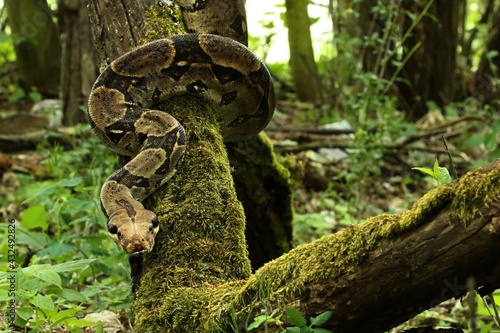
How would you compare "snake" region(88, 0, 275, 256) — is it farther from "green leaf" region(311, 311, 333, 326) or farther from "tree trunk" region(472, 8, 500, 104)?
"tree trunk" region(472, 8, 500, 104)

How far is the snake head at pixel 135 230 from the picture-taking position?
350 cm

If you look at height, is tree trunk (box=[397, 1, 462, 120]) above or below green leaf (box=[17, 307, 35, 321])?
above

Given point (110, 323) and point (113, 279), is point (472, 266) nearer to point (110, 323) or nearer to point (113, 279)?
point (110, 323)

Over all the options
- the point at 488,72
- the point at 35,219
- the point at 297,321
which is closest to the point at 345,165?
the point at 35,219

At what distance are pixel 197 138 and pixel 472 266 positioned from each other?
231 centimetres

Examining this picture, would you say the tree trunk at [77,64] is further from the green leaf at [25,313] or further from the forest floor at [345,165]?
the green leaf at [25,313]

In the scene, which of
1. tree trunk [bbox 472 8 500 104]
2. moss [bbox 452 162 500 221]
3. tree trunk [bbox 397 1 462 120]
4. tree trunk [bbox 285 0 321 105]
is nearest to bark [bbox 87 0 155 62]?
moss [bbox 452 162 500 221]

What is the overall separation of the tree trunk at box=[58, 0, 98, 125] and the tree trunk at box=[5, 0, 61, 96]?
11.5 feet

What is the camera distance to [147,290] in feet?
11.3

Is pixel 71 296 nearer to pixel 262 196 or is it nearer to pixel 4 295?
pixel 4 295

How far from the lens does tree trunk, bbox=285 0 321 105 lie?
1246cm

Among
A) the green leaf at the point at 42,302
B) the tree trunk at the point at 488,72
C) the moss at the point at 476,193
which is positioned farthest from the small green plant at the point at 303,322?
the tree trunk at the point at 488,72

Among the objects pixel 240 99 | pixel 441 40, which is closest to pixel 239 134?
pixel 240 99

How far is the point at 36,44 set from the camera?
13.9 metres
